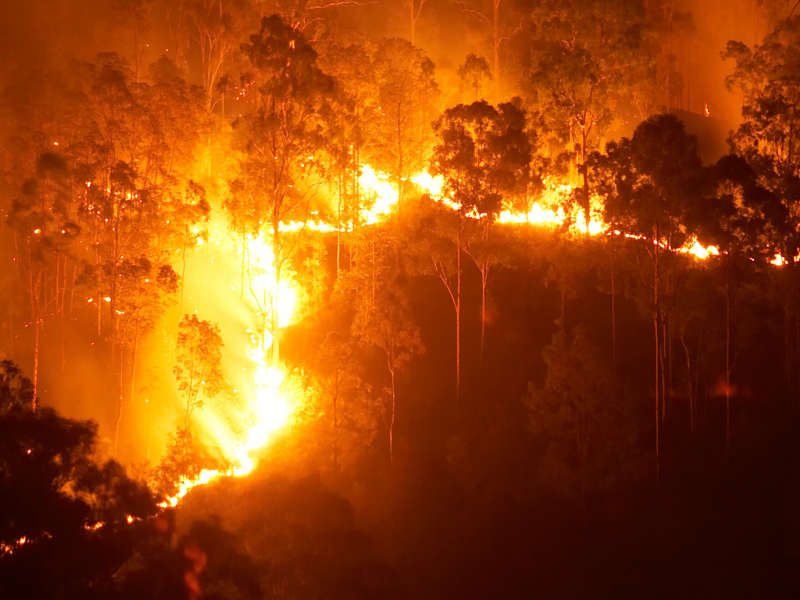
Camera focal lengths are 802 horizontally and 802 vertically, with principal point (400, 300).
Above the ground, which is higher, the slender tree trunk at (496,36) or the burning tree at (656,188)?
the slender tree trunk at (496,36)

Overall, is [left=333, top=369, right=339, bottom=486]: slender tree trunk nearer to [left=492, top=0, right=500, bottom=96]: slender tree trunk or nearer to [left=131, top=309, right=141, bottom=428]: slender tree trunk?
[left=131, top=309, right=141, bottom=428]: slender tree trunk

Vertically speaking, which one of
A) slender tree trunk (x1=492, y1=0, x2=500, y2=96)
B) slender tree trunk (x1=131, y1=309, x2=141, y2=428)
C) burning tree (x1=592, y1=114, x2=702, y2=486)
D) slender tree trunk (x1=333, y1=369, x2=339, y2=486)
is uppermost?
slender tree trunk (x1=492, y1=0, x2=500, y2=96)

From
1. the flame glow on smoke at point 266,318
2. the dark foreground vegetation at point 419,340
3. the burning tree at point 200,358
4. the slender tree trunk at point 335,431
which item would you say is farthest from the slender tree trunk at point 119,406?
the slender tree trunk at point 335,431

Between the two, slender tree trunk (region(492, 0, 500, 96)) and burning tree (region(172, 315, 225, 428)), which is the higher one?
slender tree trunk (region(492, 0, 500, 96))

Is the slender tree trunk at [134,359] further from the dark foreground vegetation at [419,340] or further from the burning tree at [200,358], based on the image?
the burning tree at [200,358]

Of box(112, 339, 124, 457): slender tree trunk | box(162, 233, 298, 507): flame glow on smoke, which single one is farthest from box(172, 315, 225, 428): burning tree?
box(112, 339, 124, 457): slender tree trunk

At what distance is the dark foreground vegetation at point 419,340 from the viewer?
84.0 feet

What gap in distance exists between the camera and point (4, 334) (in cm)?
4822

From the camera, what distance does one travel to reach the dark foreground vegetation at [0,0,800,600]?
2561 centimetres

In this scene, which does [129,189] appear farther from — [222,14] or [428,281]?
[222,14]

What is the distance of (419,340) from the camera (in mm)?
32562

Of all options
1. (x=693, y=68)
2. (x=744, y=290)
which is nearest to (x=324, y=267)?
(x=744, y=290)

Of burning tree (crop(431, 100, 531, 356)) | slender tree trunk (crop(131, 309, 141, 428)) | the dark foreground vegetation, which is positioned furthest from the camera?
slender tree trunk (crop(131, 309, 141, 428))

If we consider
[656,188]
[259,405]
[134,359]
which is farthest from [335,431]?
[656,188]
